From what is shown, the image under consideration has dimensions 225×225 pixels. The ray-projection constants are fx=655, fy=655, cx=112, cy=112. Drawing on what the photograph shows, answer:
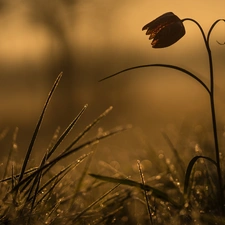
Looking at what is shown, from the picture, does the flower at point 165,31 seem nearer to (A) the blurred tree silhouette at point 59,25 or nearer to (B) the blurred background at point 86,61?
(B) the blurred background at point 86,61

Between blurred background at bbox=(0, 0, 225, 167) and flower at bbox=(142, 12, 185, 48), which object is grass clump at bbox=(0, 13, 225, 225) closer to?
flower at bbox=(142, 12, 185, 48)

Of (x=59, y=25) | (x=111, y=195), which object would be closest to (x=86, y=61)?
(x=59, y=25)

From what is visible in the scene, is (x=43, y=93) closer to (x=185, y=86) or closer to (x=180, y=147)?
(x=185, y=86)

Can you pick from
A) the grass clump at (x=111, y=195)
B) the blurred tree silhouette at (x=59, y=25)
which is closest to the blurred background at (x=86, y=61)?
the blurred tree silhouette at (x=59, y=25)

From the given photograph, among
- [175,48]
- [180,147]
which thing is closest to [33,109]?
[175,48]

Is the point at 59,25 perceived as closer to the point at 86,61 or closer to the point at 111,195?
the point at 86,61

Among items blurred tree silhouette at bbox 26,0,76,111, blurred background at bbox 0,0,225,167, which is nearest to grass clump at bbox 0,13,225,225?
blurred background at bbox 0,0,225,167
